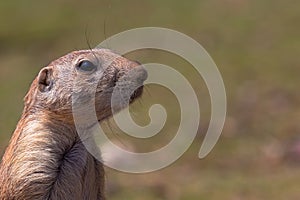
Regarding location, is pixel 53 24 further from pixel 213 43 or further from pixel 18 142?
pixel 18 142

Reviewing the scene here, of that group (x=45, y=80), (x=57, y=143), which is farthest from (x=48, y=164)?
(x=45, y=80)

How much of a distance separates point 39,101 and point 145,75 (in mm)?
891

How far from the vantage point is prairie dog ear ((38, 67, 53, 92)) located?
7.42 meters

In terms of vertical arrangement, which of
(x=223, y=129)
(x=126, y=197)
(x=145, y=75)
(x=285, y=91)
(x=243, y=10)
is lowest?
(x=145, y=75)

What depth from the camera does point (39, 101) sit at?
7.35 m

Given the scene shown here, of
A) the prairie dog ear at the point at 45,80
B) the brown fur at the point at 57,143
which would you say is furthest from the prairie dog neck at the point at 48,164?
the prairie dog ear at the point at 45,80

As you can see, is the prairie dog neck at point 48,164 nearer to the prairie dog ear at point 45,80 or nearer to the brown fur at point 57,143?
the brown fur at point 57,143

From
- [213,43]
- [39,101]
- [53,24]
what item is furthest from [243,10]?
[39,101]

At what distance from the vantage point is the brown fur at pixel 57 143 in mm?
6957

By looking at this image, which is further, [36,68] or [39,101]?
[36,68]

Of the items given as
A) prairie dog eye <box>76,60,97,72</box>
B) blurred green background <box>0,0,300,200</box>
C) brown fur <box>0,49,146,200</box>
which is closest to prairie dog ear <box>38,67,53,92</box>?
brown fur <box>0,49,146,200</box>

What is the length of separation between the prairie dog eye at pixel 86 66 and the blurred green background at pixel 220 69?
3762 mm

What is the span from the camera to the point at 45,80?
7.46 meters

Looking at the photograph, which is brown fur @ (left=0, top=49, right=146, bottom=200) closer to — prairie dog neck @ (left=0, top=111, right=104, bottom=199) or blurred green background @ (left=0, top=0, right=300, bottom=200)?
prairie dog neck @ (left=0, top=111, right=104, bottom=199)
